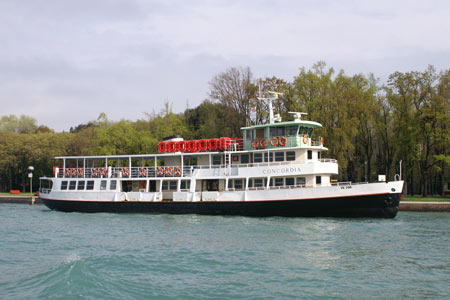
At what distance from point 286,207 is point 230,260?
14708 millimetres

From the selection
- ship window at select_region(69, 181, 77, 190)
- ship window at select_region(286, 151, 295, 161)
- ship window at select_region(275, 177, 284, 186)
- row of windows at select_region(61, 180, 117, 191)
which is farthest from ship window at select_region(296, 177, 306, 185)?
ship window at select_region(69, 181, 77, 190)

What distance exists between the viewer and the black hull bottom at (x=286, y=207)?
1250 inches

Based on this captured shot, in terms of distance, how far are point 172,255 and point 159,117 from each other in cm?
4958

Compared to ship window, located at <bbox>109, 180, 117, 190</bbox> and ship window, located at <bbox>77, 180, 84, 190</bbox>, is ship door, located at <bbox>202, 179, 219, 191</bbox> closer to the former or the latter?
ship window, located at <bbox>109, 180, 117, 190</bbox>

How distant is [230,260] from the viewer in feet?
62.6

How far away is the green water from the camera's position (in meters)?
15.1

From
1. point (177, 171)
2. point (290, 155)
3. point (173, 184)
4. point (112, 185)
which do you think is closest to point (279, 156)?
point (290, 155)

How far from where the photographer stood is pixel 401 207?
40406 mm

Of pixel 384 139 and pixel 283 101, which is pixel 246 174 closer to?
pixel 283 101

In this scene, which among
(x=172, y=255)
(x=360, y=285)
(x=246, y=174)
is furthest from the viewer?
(x=246, y=174)

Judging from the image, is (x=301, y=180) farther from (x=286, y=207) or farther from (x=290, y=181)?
(x=286, y=207)

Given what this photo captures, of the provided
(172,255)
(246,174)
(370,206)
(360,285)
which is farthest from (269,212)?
(360,285)

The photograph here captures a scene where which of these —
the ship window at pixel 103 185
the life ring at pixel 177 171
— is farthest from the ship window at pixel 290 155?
the ship window at pixel 103 185

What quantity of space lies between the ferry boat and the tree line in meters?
6.09
